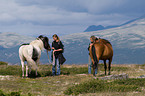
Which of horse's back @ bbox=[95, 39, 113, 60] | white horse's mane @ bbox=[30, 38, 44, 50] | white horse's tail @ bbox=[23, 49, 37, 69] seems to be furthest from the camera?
white horse's mane @ bbox=[30, 38, 44, 50]

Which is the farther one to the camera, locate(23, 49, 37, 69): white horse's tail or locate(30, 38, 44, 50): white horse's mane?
locate(30, 38, 44, 50): white horse's mane

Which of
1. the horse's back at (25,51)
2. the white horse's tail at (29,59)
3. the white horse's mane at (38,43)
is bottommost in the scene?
the white horse's tail at (29,59)

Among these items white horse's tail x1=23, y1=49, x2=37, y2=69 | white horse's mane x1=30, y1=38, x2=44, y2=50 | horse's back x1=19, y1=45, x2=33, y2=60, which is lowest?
white horse's tail x1=23, y1=49, x2=37, y2=69

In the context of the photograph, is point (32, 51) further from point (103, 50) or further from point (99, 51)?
point (103, 50)

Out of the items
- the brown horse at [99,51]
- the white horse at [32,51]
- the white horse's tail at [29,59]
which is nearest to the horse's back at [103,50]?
the brown horse at [99,51]

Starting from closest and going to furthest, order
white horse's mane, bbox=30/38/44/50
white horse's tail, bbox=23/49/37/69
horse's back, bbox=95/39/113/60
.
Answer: white horse's tail, bbox=23/49/37/69 < horse's back, bbox=95/39/113/60 < white horse's mane, bbox=30/38/44/50

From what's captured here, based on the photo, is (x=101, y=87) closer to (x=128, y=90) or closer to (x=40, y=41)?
(x=128, y=90)

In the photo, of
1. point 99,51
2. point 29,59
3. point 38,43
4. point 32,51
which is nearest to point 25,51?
point 32,51

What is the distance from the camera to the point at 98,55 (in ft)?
50.9

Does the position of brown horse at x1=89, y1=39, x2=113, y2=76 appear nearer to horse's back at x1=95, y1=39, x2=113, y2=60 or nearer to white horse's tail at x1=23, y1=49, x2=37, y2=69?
horse's back at x1=95, y1=39, x2=113, y2=60

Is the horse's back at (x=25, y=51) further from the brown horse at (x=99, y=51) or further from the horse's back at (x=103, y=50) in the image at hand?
the horse's back at (x=103, y=50)

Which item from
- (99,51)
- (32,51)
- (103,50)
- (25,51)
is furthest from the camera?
(103,50)

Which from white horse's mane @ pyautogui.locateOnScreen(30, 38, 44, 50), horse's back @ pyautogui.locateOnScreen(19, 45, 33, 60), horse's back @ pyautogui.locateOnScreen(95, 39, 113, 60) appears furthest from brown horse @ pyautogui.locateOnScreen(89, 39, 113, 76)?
horse's back @ pyautogui.locateOnScreen(19, 45, 33, 60)

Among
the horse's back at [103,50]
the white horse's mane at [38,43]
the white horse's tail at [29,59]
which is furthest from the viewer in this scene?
the white horse's mane at [38,43]
